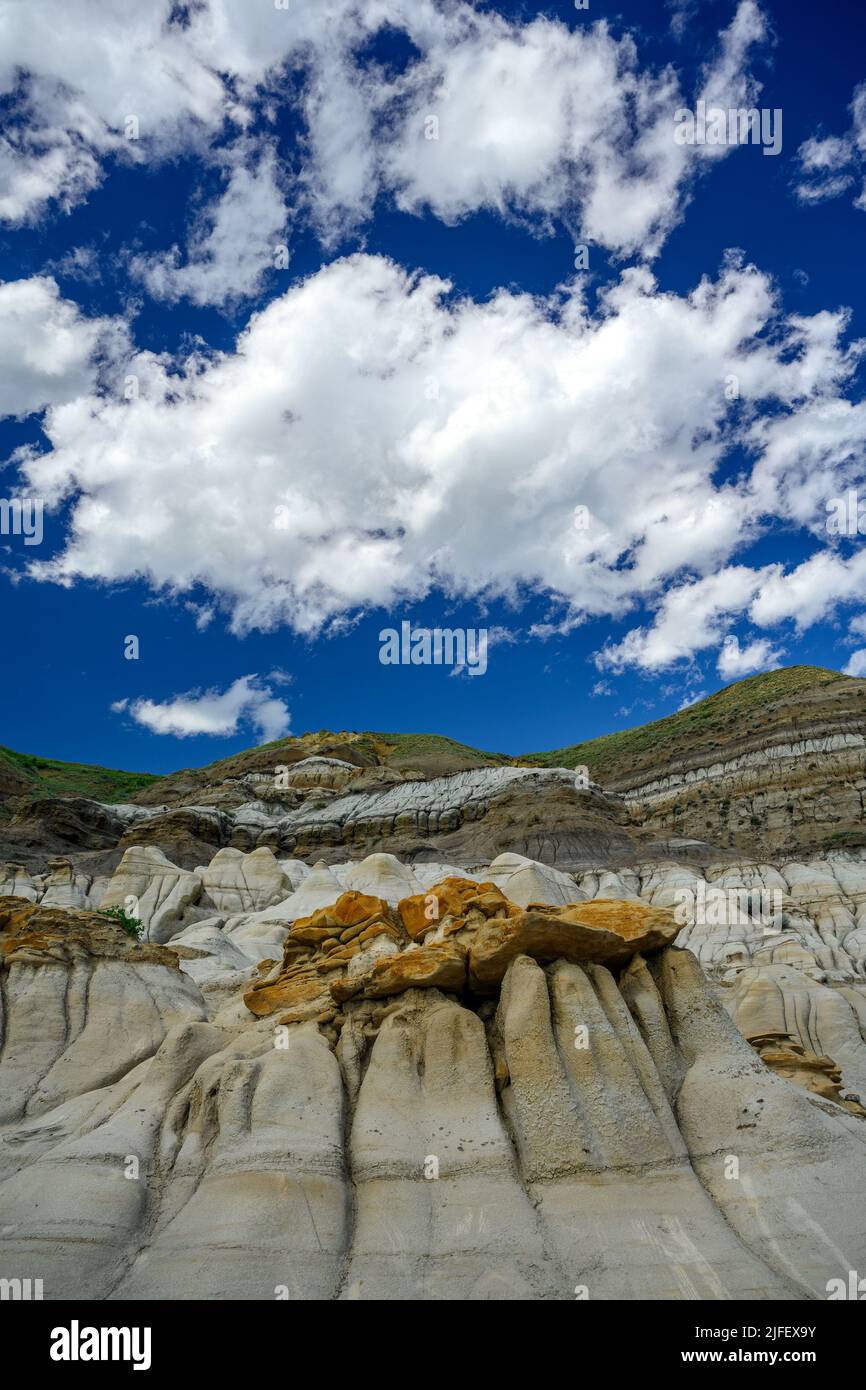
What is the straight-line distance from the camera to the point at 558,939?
503 inches

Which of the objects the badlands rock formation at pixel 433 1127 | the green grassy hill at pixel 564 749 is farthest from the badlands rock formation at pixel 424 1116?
the green grassy hill at pixel 564 749

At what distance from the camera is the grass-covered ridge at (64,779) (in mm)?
85750

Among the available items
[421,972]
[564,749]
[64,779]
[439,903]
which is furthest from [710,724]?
[64,779]

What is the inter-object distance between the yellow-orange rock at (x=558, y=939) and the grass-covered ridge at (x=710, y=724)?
5549 cm

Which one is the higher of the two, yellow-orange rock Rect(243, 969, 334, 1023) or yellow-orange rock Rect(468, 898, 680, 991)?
yellow-orange rock Rect(468, 898, 680, 991)

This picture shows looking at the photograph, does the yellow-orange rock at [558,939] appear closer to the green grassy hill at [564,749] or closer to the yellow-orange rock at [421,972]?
the yellow-orange rock at [421,972]

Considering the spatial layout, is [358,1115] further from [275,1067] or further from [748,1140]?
[748,1140]

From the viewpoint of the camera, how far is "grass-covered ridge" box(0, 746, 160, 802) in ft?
281

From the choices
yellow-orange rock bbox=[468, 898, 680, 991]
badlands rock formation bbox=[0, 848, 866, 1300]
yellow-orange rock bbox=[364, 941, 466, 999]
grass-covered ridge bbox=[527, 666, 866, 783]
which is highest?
grass-covered ridge bbox=[527, 666, 866, 783]

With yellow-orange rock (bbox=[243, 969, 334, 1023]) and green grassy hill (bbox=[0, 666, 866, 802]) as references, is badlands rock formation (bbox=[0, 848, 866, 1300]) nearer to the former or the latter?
yellow-orange rock (bbox=[243, 969, 334, 1023])

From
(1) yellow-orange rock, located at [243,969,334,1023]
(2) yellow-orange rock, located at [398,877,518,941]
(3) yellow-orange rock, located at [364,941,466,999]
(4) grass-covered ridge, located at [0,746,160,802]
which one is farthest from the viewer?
(4) grass-covered ridge, located at [0,746,160,802]

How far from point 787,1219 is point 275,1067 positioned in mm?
6842

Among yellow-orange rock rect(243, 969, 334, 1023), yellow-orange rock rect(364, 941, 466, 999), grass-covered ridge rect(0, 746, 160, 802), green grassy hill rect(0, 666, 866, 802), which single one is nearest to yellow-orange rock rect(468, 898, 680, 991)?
yellow-orange rock rect(364, 941, 466, 999)

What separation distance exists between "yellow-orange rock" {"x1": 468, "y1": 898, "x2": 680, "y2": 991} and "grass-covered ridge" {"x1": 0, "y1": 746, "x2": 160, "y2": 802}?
262ft
